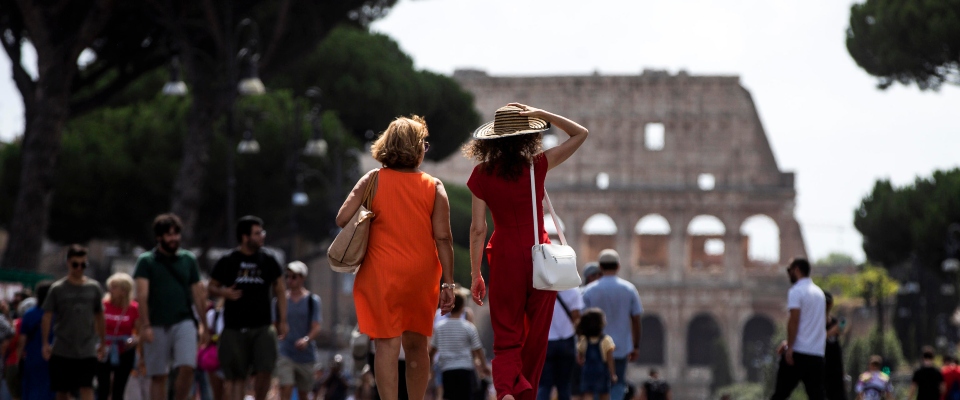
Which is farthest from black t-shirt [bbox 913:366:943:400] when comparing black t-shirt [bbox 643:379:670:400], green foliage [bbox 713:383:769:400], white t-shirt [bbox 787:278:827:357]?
green foliage [bbox 713:383:769:400]

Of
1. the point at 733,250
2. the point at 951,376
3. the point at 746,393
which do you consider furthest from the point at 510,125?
the point at 733,250

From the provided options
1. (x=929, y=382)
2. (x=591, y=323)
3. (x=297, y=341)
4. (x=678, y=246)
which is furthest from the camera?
(x=678, y=246)

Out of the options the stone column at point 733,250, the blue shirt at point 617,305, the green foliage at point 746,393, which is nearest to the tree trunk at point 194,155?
the blue shirt at point 617,305

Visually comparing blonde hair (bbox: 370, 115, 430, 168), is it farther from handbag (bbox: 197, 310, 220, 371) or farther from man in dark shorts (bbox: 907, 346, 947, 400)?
man in dark shorts (bbox: 907, 346, 947, 400)

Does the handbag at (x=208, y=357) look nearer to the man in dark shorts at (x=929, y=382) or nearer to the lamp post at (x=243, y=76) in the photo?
the man in dark shorts at (x=929, y=382)

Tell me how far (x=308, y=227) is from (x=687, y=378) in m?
22.4

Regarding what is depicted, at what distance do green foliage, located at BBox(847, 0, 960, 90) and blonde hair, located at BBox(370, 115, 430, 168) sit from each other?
20478mm

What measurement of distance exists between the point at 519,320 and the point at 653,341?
54.9 m

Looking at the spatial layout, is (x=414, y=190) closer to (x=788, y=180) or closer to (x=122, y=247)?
(x=122, y=247)

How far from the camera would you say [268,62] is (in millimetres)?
23234

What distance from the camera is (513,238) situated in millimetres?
6559

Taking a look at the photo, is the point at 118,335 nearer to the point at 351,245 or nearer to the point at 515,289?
the point at 351,245

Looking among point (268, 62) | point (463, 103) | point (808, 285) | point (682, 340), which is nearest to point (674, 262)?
point (682, 340)

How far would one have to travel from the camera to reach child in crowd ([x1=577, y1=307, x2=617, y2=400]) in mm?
9680
